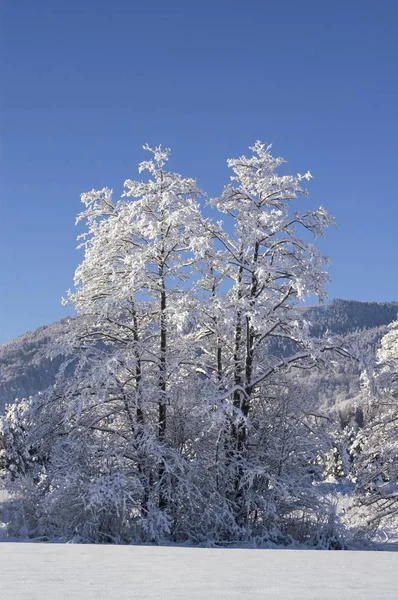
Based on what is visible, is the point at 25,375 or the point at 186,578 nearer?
the point at 186,578

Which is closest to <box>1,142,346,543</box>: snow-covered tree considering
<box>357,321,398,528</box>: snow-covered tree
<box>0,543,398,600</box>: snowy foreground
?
<box>357,321,398,528</box>: snow-covered tree

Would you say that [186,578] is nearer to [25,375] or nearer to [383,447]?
[383,447]

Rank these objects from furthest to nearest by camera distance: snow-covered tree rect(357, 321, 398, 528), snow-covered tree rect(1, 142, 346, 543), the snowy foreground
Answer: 1. snow-covered tree rect(357, 321, 398, 528)
2. snow-covered tree rect(1, 142, 346, 543)
3. the snowy foreground

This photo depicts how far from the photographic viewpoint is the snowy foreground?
14.2 ft

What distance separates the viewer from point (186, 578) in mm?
5223

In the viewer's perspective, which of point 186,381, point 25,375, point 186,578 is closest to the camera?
point 186,578

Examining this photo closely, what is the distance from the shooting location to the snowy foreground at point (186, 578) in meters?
4.33

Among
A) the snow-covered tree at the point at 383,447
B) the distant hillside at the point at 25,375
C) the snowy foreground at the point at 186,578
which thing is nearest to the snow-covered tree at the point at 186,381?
the snow-covered tree at the point at 383,447

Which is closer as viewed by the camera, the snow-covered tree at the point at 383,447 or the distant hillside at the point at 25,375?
the snow-covered tree at the point at 383,447

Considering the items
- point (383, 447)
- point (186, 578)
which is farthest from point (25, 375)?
point (186, 578)

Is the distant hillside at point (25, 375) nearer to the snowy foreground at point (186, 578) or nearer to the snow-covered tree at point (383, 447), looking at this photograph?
the snow-covered tree at point (383, 447)

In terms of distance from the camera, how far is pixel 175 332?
1700 centimetres

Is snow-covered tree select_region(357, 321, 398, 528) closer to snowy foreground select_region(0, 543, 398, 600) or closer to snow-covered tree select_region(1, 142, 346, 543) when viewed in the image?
snow-covered tree select_region(1, 142, 346, 543)

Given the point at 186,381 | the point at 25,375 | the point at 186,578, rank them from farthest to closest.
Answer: the point at 25,375 < the point at 186,381 < the point at 186,578
